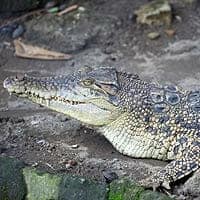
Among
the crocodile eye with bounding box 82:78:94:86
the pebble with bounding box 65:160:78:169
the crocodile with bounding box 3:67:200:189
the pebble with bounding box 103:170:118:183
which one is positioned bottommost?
the pebble with bounding box 103:170:118:183

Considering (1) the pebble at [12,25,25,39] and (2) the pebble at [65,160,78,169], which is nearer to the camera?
(2) the pebble at [65,160,78,169]

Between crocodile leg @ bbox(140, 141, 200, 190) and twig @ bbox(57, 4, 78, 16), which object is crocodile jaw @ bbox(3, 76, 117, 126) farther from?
twig @ bbox(57, 4, 78, 16)

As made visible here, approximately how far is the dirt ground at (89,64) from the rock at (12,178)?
426mm

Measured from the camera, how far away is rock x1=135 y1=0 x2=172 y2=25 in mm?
8102

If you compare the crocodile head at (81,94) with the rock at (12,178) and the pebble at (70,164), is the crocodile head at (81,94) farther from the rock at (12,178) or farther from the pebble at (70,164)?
the rock at (12,178)

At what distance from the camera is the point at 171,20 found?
323 inches

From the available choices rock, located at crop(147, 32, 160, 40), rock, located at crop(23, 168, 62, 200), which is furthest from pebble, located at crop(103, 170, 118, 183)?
rock, located at crop(147, 32, 160, 40)

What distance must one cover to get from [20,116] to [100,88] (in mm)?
1163

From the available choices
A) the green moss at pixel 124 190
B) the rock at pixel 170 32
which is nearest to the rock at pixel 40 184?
the green moss at pixel 124 190

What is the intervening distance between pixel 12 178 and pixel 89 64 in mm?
2749

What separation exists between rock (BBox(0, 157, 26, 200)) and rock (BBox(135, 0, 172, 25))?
3521 mm

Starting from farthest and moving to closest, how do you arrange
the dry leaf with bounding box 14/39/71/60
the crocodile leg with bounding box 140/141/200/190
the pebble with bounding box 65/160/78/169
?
the dry leaf with bounding box 14/39/71/60 → the pebble with bounding box 65/160/78/169 → the crocodile leg with bounding box 140/141/200/190

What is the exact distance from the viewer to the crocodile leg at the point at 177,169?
17.1ft

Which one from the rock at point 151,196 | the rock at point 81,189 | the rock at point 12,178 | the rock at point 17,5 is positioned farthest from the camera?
the rock at point 17,5
